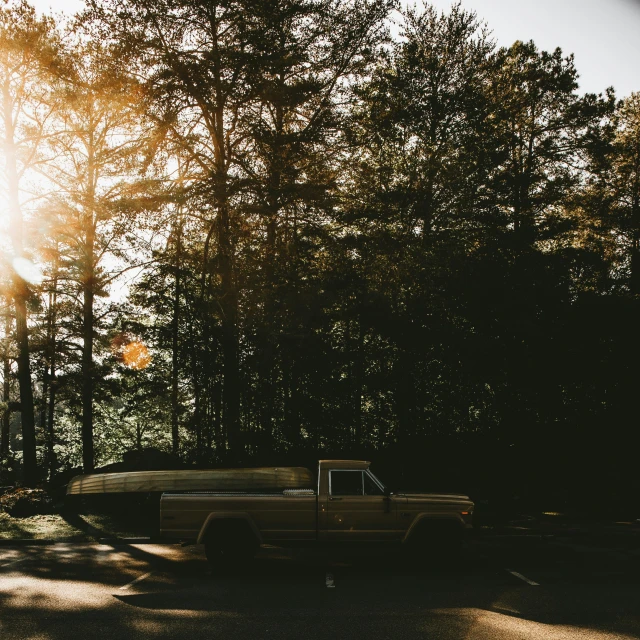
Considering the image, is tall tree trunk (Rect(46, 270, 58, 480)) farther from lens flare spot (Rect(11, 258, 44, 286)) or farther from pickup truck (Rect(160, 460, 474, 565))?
pickup truck (Rect(160, 460, 474, 565))

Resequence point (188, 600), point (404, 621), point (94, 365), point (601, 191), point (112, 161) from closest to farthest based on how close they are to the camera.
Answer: point (404, 621)
point (188, 600)
point (112, 161)
point (94, 365)
point (601, 191)

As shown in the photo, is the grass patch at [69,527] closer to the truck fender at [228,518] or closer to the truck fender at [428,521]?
the truck fender at [228,518]

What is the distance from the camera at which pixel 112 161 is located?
22.3 m

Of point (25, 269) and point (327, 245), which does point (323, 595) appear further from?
point (25, 269)

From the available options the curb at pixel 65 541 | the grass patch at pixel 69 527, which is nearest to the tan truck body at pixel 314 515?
the curb at pixel 65 541

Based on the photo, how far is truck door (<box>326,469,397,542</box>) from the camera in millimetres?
11586

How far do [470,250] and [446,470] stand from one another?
26.4 ft

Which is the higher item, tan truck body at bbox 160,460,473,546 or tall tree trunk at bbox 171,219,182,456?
tall tree trunk at bbox 171,219,182,456

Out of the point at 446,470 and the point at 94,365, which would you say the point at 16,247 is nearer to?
the point at 94,365

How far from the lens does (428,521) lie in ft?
38.6

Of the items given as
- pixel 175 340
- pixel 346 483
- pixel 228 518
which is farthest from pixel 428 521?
pixel 175 340

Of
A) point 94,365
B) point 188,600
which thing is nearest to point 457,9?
point 94,365

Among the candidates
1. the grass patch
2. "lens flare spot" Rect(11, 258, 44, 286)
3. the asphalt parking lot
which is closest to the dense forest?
"lens flare spot" Rect(11, 258, 44, 286)

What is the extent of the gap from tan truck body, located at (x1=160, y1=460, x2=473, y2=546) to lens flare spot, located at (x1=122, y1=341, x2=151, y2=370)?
1823 centimetres
